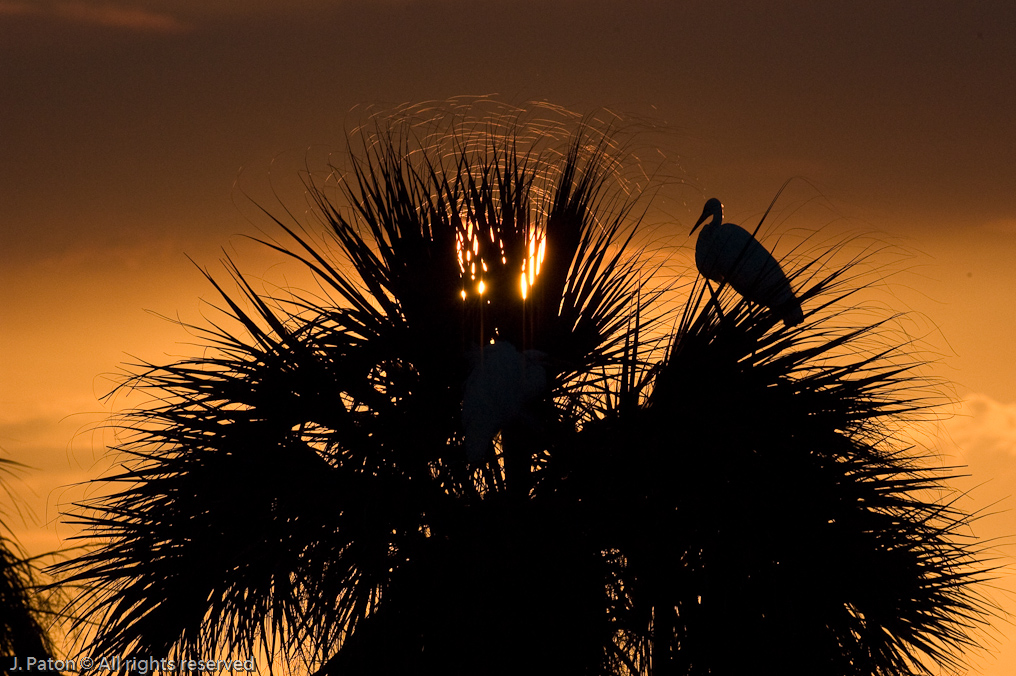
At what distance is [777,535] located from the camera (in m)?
6.16

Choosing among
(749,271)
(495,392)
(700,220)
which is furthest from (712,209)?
(495,392)

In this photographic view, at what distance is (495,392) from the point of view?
6289mm

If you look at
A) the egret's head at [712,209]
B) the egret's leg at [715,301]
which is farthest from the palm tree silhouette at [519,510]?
the egret's head at [712,209]

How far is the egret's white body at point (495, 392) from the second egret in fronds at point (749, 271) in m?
1.30

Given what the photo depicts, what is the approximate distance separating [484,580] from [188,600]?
6.35 feet

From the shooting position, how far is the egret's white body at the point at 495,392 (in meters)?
6.32

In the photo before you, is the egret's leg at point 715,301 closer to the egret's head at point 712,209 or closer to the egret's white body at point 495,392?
the egret's white body at point 495,392

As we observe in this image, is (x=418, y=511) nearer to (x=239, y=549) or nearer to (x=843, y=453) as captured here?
(x=239, y=549)

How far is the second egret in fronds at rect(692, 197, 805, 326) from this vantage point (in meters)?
6.66

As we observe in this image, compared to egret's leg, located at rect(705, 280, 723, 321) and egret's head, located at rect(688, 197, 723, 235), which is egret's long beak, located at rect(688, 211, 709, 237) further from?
egret's leg, located at rect(705, 280, 723, 321)

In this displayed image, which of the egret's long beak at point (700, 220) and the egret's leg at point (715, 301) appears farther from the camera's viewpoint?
the egret's long beak at point (700, 220)

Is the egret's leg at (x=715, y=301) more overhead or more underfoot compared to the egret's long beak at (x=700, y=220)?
more underfoot

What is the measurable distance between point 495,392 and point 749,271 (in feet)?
6.36

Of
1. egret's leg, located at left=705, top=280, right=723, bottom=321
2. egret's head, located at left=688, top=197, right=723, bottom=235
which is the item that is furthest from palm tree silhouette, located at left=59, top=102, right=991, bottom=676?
egret's head, located at left=688, top=197, right=723, bottom=235
